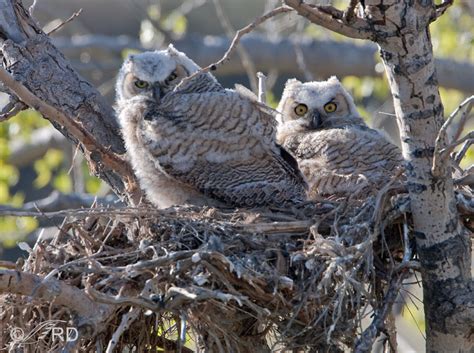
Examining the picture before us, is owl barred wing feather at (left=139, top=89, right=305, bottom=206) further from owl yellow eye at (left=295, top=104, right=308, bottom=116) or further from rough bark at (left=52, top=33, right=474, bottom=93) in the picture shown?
rough bark at (left=52, top=33, right=474, bottom=93)

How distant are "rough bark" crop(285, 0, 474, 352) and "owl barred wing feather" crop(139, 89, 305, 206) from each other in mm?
A: 1050

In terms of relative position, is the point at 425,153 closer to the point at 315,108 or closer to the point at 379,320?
the point at 379,320

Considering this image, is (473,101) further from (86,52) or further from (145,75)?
(86,52)

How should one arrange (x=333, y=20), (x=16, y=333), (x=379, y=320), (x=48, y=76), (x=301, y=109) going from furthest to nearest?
(x=301, y=109)
(x=48, y=76)
(x=16, y=333)
(x=379, y=320)
(x=333, y=20)

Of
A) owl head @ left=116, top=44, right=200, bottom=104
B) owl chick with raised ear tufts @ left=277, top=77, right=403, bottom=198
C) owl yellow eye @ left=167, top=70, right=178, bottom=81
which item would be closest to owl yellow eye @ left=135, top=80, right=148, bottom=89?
owl head @ left=116, top=44, right=200, bottom=104

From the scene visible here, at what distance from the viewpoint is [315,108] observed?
231 inches

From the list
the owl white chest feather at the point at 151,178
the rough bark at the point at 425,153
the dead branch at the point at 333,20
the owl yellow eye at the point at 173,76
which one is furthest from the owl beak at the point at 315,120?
the dead branch at the point at 333,20

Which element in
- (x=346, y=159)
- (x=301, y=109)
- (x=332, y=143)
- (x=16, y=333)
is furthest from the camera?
(x=301, y=109)

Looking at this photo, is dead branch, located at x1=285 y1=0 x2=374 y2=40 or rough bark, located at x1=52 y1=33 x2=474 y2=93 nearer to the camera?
dead branch, located at x1=285 y1=0 x2=374 y2=40

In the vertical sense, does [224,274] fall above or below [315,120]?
below

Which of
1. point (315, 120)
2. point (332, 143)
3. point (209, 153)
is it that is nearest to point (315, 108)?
point (315, 120)

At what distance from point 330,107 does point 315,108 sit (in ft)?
0.44

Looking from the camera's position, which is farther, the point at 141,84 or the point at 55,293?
the point at 141,84

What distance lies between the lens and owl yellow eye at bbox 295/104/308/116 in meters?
5.91
